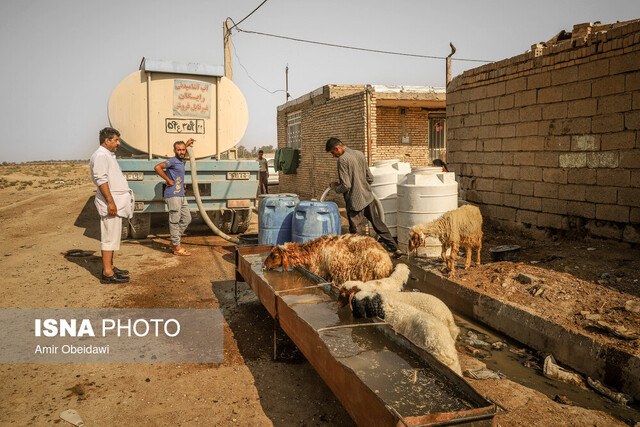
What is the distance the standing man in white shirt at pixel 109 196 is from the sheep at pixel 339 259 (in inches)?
100

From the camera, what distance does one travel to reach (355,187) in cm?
672

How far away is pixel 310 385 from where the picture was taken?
11.5 ft

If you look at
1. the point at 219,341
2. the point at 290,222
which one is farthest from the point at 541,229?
the point at 219,341

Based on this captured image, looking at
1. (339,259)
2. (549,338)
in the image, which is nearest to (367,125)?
(339,259)

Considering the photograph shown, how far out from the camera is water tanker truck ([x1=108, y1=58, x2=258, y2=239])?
8344 millimetres

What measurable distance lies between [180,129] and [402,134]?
1019cm

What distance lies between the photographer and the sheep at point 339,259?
482cm

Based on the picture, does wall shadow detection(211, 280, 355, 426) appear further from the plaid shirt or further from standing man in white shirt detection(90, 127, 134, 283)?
the plaid shirt

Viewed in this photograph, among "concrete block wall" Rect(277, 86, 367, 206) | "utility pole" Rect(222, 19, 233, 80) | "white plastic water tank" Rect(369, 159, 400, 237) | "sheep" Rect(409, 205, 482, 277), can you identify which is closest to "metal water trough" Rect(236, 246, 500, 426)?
"sheep" Rect(409, 205, 482, 277)

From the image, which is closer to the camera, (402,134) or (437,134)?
(402,134)

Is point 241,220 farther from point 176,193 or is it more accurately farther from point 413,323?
point 413,323

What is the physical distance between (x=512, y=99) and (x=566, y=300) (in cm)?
409

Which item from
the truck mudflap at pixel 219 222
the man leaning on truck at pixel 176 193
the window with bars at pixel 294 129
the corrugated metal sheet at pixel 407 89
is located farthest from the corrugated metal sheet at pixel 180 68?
the window with bars at pixel 294 129

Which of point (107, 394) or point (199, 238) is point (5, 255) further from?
point (107, 394)
